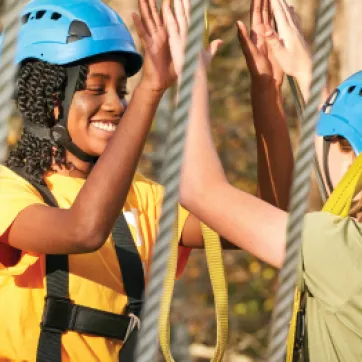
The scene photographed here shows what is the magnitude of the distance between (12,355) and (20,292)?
0.56 feet

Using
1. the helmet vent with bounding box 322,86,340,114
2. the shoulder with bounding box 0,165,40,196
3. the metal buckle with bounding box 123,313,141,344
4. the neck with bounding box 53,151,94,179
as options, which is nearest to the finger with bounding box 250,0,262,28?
the helmet vent with bounding box 322,86,340,114

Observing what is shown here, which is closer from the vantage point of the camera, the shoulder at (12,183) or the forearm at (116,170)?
the forearm at (116,170)

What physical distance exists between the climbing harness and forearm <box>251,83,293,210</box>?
0.48m

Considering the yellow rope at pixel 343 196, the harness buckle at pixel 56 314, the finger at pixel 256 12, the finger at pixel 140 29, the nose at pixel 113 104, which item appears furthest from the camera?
the nose at pixel 113 104

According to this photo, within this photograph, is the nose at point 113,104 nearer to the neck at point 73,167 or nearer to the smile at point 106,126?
the smile at point 106,126

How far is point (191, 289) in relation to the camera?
390 inches

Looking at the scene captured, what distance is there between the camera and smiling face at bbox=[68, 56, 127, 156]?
3264mm

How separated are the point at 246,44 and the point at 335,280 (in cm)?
79

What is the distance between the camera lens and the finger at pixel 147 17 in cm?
253

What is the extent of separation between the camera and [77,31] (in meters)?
3.38

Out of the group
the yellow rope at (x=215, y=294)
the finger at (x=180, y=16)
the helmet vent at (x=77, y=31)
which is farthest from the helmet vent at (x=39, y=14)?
the finger at (x=180, y=16)

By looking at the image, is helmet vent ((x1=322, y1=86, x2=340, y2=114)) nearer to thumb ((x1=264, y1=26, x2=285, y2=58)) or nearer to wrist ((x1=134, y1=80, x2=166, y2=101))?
thumb ((x1=264, y1=26, x2=285, y2=58))

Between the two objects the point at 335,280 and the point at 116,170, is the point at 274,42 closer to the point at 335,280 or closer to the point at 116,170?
the point at 116,170

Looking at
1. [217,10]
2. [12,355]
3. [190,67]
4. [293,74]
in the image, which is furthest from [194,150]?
[217,10]
